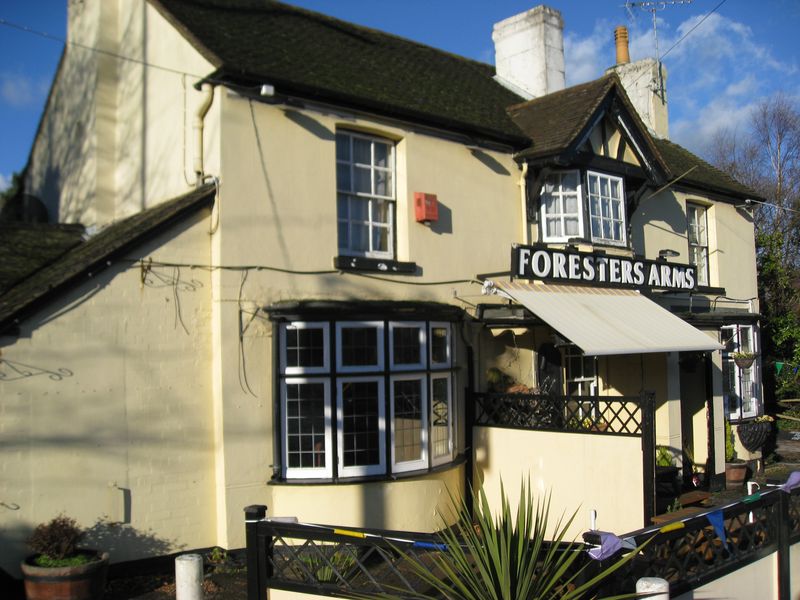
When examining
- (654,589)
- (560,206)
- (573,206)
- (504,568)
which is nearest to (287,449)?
(504,568)

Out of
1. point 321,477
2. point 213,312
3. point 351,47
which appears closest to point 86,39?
point 351,47

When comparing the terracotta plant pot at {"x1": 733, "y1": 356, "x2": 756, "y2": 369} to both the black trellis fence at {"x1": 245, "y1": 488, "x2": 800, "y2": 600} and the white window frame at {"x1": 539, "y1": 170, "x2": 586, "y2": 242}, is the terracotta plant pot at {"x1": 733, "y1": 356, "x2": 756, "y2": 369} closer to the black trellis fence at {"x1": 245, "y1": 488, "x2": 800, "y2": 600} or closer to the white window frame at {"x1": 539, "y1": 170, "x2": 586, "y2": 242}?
the white window frame at {"x1": 539, "y1": 170, "x2": 586, "y2": 242}

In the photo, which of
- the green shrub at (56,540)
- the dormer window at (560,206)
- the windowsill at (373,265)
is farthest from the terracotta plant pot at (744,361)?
the green shrub at (56,540)

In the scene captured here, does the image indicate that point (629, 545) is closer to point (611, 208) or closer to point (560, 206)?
point (560, 206)

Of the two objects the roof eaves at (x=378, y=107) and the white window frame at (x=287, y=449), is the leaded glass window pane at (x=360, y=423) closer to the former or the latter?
the white window frame at (x=287, y=449)

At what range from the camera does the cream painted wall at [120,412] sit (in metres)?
8.11

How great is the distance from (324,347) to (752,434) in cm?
1104

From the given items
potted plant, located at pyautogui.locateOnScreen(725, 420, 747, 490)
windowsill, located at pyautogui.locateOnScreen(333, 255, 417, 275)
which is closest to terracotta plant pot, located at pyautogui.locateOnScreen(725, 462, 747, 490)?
potted plant, located at pyautogui.locateOnScreen(725, 420, 747, 490)

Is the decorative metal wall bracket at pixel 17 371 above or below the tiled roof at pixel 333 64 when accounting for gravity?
below

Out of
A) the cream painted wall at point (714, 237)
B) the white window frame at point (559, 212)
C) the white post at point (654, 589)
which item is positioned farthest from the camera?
the cream painted wall at point (714, 237)

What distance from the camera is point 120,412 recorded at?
28.7ft

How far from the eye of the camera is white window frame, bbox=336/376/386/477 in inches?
380

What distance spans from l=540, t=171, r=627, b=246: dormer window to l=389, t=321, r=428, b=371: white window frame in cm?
391

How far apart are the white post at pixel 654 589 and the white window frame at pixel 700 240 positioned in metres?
12.6
